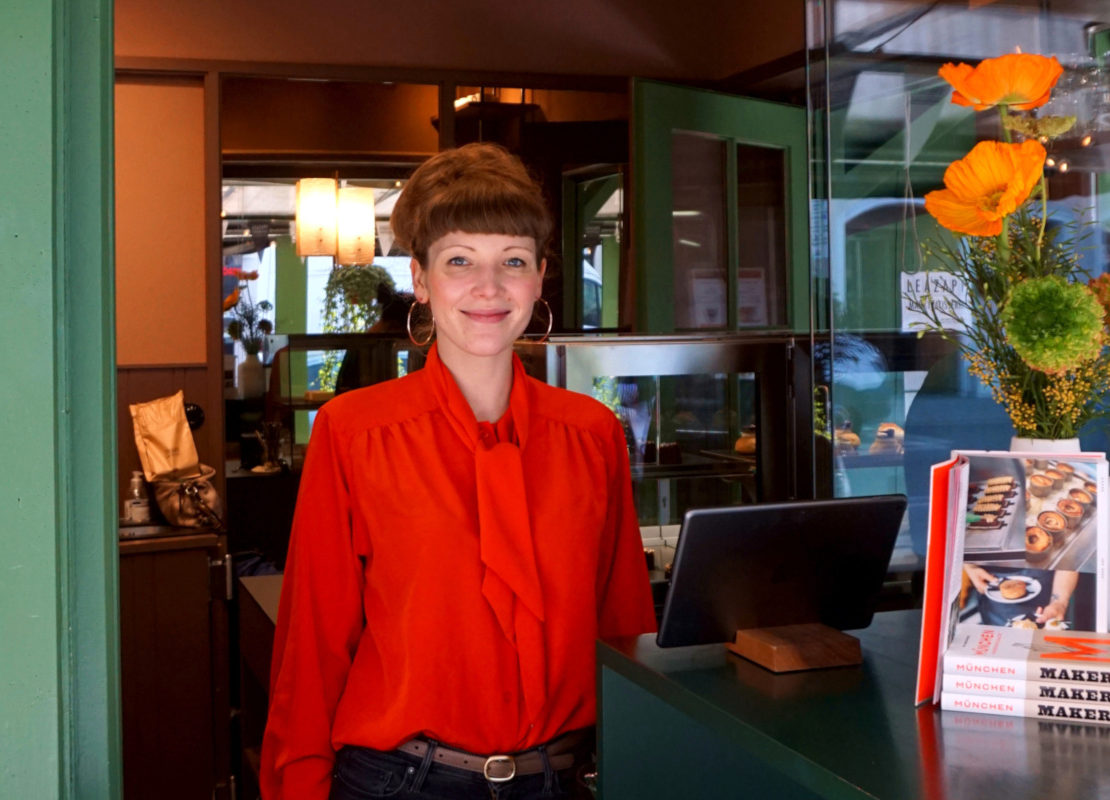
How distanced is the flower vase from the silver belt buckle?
127 inches

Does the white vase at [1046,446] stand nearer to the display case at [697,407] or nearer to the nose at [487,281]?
the nose at [487,281]

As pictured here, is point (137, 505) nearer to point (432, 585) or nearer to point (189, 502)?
point (189, 502)

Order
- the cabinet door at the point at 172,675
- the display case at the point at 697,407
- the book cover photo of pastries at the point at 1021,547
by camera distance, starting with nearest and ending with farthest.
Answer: the book cover photo of pastries at the point at 1021,547 → the display case at the point at 697,407 → the cabinet door at the point at 172,675

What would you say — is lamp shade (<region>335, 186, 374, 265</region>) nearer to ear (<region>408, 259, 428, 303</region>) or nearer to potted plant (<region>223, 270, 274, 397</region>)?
potted plant (<region>223, 270, 274, 397</region>)

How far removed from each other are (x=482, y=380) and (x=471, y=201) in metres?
0.27

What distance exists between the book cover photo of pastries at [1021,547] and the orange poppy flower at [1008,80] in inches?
18.0

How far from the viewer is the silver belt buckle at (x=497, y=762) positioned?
1723mm

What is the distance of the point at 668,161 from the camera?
468 cm

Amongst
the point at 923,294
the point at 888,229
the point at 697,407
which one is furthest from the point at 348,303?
the point at 923,294

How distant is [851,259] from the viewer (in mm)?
3293

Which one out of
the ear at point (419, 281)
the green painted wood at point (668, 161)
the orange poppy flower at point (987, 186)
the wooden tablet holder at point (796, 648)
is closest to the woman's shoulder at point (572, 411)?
the ear at point (419, 281)

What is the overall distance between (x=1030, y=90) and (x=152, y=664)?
336cm

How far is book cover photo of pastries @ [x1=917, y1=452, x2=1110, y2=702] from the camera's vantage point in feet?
4.28

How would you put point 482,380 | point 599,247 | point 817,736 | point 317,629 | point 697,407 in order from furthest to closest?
point 599,247, point 697,407, point 482,380, point 317,629, point 817,736
